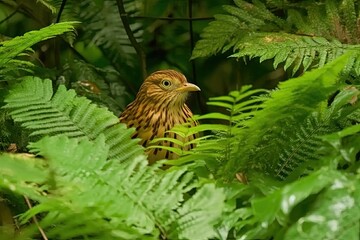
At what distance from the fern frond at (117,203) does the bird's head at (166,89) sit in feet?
5.40

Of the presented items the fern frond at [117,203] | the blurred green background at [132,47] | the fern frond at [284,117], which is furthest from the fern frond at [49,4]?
the fern frond at [117,203]

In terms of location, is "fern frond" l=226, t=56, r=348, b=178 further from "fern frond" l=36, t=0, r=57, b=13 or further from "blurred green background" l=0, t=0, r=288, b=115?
"blurred green background" l=0, t=0, r=288, b=115

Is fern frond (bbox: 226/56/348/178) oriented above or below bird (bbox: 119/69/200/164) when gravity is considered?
above

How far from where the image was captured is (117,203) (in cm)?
138

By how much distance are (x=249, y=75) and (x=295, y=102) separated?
213 centimetres

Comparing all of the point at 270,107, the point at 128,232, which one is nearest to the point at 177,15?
the point at 270,107

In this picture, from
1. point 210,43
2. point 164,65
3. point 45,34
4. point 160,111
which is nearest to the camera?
point 45,34

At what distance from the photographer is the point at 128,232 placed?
1.38 metres

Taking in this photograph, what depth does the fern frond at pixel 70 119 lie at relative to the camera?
1.82 meters

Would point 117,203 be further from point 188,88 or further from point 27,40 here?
point 188,88

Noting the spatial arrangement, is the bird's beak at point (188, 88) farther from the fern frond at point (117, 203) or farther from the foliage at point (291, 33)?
the fern frond at point (117, 203)

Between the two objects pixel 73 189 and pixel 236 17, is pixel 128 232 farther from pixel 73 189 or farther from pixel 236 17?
pixel 236 17

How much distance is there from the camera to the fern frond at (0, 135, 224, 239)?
1.37 meters

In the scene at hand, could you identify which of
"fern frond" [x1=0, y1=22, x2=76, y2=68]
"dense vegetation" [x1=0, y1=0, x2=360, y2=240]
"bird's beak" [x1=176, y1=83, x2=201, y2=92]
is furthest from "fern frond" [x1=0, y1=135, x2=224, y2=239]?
"bird's beak" [x1=176, y1=83, x2=201, y2=92]
